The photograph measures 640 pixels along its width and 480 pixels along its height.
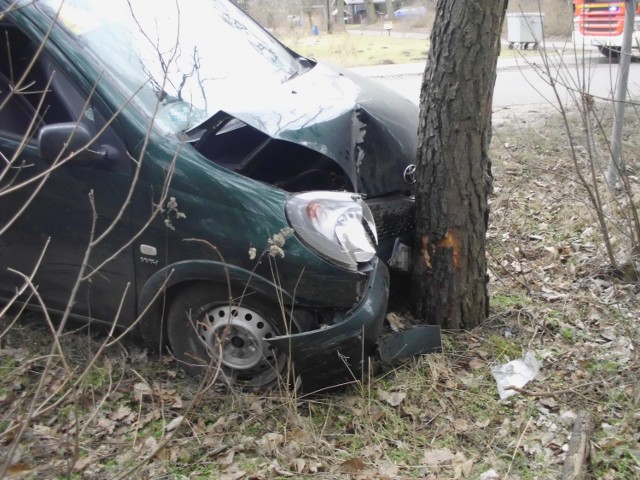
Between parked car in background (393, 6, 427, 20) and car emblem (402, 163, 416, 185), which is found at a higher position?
parked car in background (393, 6, 427, 20)

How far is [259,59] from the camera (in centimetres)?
411

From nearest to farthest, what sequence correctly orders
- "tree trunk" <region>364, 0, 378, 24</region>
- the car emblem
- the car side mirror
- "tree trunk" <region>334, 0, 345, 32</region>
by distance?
the car side mirror
the car emblem
"tree trunk" <region>334, 0, 345, 32</region>
"tree trunk" <region>364, 0, 378, 24</region>

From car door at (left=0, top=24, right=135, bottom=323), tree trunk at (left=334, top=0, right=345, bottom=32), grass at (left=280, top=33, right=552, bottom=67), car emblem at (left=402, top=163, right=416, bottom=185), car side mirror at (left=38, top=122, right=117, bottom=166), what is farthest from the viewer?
tree trunk at (left=334, top=0, right=345, bottom=32)

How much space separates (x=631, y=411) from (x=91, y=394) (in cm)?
266

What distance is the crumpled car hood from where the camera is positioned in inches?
130

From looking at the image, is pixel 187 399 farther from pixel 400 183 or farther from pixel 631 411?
pixel 631 411

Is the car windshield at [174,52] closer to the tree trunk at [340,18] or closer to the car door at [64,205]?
the car door at [64,205]

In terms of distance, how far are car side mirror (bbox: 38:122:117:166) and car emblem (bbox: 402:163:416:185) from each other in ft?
5.33

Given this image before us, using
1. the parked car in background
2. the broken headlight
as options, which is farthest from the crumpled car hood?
the parked car in background

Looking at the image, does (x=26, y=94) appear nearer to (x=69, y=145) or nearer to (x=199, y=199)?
(x=69, y=145)

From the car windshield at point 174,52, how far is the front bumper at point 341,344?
123 cm

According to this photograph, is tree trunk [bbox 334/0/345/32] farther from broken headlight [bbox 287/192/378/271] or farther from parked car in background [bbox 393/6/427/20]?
broken headlight [bbox 287/192/378/271]

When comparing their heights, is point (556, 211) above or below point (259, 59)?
below

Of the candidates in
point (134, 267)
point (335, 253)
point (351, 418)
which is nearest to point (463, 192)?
point (335, 253)
